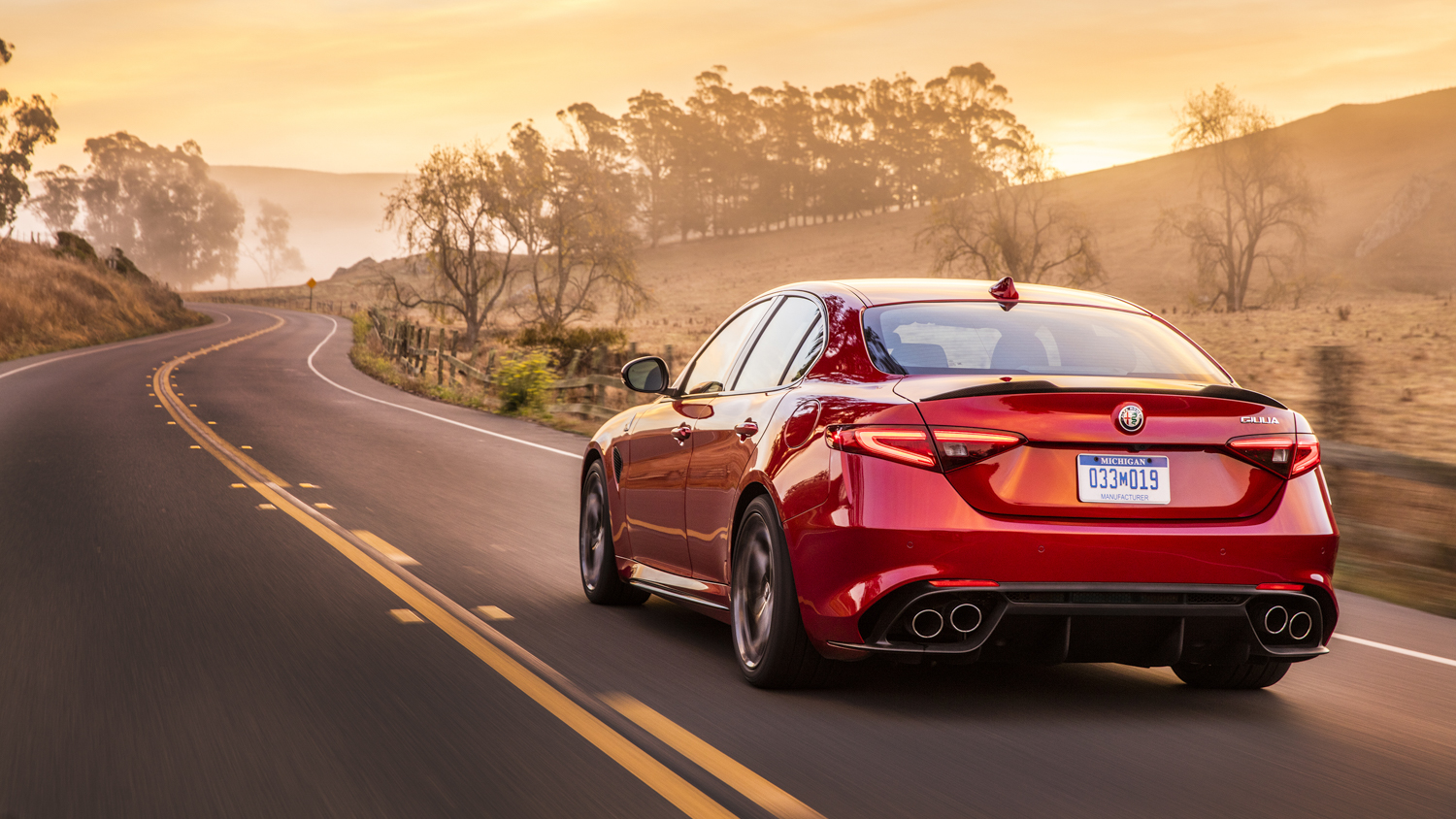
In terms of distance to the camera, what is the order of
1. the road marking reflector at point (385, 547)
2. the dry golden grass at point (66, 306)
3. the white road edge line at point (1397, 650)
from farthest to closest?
the dry golden grass at point (66, 306)
the road marking reflector at point (385, 547)
the white road edge line at point (1397, 650)

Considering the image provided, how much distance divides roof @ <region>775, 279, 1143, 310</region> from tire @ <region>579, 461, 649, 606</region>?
2.00 meters

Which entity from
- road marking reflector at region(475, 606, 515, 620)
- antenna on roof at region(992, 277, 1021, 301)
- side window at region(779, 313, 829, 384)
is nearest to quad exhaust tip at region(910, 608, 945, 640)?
side window at region(779, 313, 829, 384)

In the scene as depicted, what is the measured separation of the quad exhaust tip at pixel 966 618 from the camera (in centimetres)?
467

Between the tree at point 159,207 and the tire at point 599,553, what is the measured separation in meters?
160

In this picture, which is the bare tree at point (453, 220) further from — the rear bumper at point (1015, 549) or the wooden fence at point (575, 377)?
the rear bumper at point (1015, 549)

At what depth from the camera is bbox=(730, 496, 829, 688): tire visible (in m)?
5.09

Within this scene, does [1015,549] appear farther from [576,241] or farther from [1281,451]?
[576,241]

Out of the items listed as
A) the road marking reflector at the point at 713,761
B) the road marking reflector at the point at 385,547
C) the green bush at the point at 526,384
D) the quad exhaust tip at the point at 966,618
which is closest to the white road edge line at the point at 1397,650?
the quad exhaust tip at the point at 966,618

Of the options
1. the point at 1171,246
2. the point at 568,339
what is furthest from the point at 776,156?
the point at 568,339

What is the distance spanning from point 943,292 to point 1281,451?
158 centimetres

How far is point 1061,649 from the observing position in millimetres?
4699

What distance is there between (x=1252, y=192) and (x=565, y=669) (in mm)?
72003

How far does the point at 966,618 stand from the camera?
4.68 metres

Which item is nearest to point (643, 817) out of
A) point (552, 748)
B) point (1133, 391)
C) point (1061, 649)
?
point (552, 748)
